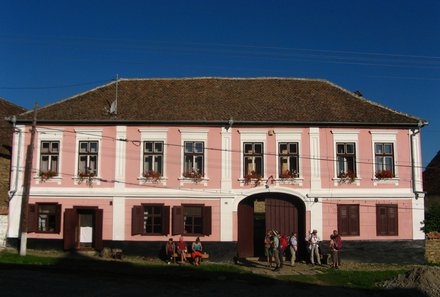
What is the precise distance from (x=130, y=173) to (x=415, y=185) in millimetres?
13644

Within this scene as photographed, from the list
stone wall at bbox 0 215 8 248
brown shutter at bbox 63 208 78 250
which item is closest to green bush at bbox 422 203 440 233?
brown shutter at bbox 63 208 78 250

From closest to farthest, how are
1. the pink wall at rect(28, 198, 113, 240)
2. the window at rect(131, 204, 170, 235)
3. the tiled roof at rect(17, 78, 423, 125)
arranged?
1. the window at rect(131, 204, 170, 235)
2. the pink wall at rect(28, 198, 113, 240)
3. the tiled roof at rect(17, 78, 423, 125)

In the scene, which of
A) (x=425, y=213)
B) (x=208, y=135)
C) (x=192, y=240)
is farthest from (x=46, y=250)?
(x=425, y=213)

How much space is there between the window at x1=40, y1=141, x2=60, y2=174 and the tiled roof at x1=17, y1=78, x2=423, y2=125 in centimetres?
130

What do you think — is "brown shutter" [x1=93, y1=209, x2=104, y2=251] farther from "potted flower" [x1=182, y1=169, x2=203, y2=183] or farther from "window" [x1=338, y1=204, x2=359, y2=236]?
"window" [x1=338, y1=204, x2=359, y2=236]

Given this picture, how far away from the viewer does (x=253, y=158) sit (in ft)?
73.0

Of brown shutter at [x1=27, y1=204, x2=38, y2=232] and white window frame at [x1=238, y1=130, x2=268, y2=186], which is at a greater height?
white window frame at [x1=238, y1=130, x2=268, y2=186]

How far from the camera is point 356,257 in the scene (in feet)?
70.9

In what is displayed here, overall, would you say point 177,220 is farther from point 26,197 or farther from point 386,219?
point 386,219

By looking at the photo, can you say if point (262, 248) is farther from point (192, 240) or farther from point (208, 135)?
point (208, 135)

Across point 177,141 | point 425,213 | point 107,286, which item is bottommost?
point 107,286

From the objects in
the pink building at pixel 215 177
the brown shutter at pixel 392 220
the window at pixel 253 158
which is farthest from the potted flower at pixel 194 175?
the brown shutter at pixel 392 220

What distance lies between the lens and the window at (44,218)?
70.5 feet

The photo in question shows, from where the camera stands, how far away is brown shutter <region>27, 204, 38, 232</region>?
21469 millimetres
